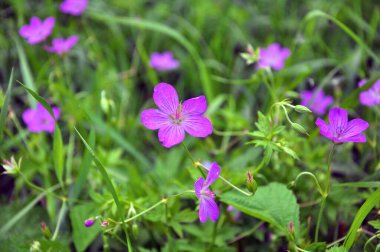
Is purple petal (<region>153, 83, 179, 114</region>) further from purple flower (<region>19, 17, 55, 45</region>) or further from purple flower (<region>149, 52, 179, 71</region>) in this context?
purple flower (<region>149, 52, 179, 71</region>)

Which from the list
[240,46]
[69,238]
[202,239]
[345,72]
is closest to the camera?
[202,239]

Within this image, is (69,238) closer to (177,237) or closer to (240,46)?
(177,237)

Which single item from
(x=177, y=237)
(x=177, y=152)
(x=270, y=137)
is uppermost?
(x=270, y=137)

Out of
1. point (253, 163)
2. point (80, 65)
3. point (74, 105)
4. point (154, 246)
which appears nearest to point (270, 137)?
point (253, 163)

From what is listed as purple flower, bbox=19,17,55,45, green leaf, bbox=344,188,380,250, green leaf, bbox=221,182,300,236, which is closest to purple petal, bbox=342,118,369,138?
green leaf, bbox=344,188,380,250

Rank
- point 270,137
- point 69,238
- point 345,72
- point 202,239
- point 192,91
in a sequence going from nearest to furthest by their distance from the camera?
point 270,137
point 202,239
point 69,238
point 345,72
point 192,91

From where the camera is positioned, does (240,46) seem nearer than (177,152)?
No
